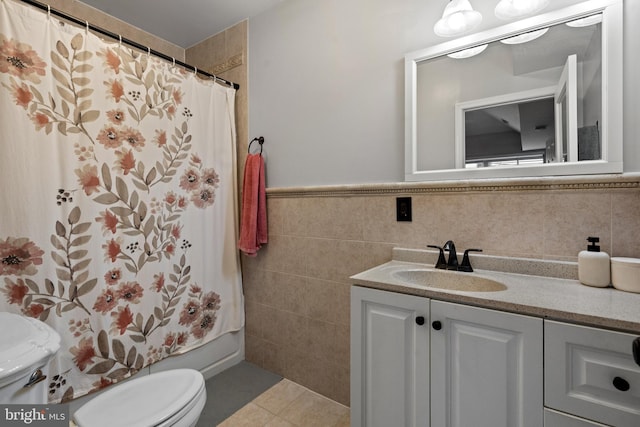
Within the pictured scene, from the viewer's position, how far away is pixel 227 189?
2035mm

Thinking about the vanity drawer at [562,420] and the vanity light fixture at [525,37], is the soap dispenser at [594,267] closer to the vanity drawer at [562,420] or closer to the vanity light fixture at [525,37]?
the vanity drawer at [562,420]

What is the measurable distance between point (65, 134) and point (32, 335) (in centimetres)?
91

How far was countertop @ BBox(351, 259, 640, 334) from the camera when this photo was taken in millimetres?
758

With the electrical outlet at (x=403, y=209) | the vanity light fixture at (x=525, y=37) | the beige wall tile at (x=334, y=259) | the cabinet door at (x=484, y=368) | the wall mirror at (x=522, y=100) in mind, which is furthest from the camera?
the beige wall tile at (x=334, y=259)

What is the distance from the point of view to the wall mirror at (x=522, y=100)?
3.50ft

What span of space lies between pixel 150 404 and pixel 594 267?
170 centimetres

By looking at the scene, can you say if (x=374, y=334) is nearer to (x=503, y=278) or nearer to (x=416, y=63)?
(x=503, y=278)

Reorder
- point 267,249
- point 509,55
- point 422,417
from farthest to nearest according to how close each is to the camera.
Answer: point 267,249, point 509,55, point 422,417

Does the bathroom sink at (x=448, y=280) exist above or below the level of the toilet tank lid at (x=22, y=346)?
above

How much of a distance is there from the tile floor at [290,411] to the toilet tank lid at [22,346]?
3.30ft

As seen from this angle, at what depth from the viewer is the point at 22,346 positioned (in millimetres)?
827

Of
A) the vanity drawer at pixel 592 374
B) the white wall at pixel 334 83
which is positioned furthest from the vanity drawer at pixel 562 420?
the white wall at pixel 334 83

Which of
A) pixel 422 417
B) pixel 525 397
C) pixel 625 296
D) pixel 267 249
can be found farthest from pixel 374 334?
pixel 267 249

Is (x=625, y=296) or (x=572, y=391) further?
(x=625, y=296)
